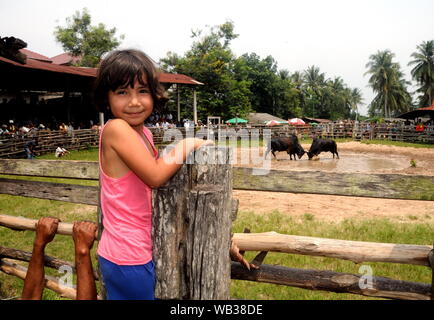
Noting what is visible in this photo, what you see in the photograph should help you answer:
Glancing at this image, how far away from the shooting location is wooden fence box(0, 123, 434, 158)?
14.4m

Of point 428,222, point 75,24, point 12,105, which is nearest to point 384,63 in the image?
point 75,24

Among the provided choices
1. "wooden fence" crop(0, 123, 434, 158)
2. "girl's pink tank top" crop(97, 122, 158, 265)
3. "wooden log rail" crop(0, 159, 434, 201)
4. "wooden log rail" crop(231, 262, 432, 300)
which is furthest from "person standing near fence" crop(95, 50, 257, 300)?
"wooden fence" crop(0, 123, 434, 158)

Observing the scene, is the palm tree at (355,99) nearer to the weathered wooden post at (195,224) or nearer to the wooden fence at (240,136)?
the wooden fence at (240,136)

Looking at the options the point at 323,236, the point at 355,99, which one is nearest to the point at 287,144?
the point at 323,236

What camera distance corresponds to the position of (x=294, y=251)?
227cm

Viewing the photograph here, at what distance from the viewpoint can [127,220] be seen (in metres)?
1.56

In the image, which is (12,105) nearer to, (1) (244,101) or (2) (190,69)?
(2) (190,69)

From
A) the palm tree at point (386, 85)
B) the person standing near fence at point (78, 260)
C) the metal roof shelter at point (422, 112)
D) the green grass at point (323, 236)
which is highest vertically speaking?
the palm tree at point (386, 85)

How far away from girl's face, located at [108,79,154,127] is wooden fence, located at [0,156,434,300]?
0.32 metres

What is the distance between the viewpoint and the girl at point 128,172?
4.87ft

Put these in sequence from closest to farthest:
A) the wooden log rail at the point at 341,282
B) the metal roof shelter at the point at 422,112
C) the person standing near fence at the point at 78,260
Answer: the person standing near fence at the point at 78,260 < the wooden log rail at the point at 341,282 < the metal roof shelter at the point at 422,112

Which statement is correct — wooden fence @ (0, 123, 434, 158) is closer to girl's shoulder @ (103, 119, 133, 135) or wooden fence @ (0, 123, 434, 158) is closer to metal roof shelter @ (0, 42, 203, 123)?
metal roof shelter @ (0, 42, 203, 123)

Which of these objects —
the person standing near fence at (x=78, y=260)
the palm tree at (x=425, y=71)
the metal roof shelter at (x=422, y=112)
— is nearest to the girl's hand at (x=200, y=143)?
the person standing near fence at (x=78, y=260)

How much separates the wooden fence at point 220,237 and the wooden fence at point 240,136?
814 centimetres
